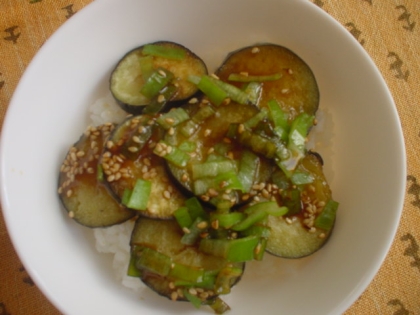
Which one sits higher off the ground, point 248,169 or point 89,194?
point 248,169

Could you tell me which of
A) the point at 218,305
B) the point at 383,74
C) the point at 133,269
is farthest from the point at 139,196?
the point at 383,74

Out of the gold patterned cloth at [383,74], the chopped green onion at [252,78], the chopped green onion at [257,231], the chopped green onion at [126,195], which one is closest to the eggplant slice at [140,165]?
the chopped green onion at [126,195]

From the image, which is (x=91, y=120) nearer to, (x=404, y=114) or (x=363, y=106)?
(x=363, y=106)

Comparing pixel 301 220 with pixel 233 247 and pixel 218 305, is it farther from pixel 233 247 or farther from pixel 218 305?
pixel 218 305

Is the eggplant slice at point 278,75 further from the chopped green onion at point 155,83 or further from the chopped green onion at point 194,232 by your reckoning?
the chopped green onion at point 194,232

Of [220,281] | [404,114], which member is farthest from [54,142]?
[404,114]

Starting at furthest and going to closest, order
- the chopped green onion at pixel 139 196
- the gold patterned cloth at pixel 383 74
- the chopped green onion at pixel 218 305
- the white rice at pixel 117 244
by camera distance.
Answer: the gold patterned cloth at pixel 383 74
the white rice at pixel 117 244
the chopped green onion at pixel 218 305
the chopped green onion at pixel 139 196
